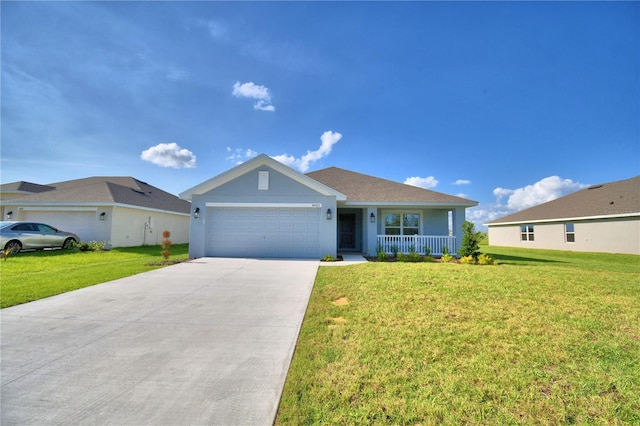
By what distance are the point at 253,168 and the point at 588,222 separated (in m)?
23.5

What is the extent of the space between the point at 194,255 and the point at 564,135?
2367cm

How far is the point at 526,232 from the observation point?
946 inches

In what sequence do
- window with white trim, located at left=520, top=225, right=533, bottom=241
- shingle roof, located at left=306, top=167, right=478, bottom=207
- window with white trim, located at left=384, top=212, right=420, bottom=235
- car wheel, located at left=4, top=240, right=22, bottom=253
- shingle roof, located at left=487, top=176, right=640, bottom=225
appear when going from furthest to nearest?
window with white trim, located at left=520, top=225, right=533, bottom=241, shingle roof, located at left=487, top=176, right=640, bottom=225, window with white trim, located at left=384, top=212, right=420, bottom=235, shingle roof, located at left=306, top=167, right=478, bottom=207, car wheel, located at left=4, top=240, right=22, bottom=253

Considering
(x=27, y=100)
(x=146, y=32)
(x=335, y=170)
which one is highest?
(x=146, y=32)

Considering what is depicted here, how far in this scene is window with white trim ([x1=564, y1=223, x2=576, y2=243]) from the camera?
774 inches

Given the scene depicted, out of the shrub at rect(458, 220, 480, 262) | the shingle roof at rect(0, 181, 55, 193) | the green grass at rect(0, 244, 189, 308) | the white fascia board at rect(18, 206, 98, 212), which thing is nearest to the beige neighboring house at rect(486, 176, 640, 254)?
the shrub at rect(458, 220, 480, 262)

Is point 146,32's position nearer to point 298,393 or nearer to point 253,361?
point 253,361

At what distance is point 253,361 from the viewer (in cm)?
325

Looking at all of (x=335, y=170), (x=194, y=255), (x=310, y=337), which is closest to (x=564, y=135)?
(x=335, y=170)

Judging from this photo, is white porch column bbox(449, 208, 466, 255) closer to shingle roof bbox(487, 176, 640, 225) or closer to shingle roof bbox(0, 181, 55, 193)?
shingle roof bbox(487, 176, 640, 225)

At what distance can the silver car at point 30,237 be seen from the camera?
12.1 m

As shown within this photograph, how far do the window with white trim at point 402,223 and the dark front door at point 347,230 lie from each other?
226cm

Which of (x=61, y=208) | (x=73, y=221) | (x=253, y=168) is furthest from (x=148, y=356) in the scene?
(x=61, y=208)

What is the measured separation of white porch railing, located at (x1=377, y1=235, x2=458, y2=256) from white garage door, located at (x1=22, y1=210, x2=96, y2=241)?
17.0m
